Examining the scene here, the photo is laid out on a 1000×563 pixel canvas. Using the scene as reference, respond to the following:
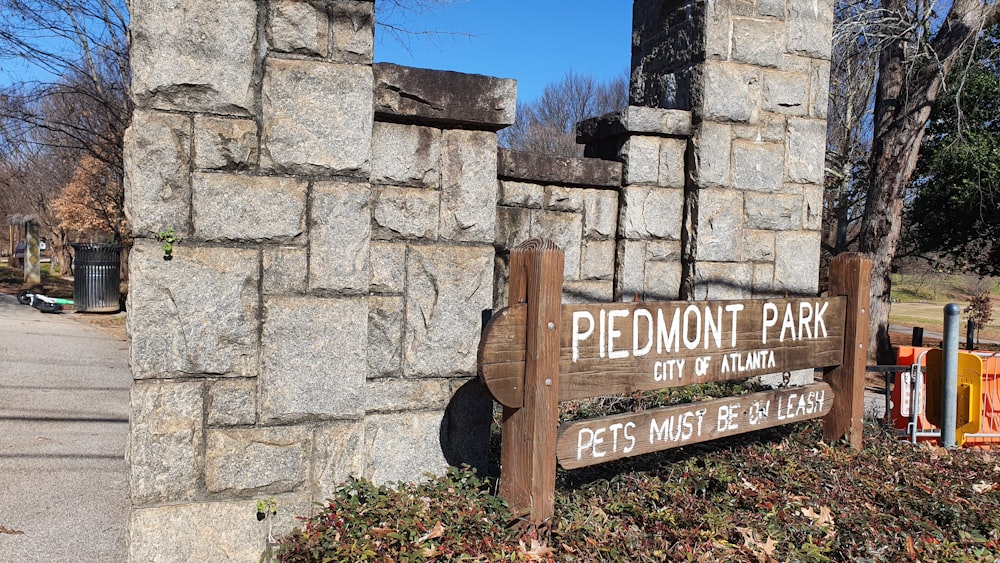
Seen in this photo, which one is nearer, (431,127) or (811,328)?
(431,127)

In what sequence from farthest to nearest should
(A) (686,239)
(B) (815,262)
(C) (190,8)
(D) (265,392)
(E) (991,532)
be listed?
(B) (815,262) → (A) (686,239) → (E) (991,532) → (D) (265,392) → (C) (190,8)

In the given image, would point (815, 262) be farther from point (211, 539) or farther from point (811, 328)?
point (211, 539)

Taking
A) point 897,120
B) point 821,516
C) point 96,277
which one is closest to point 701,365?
point 821,516

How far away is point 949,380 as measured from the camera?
602 centimetres

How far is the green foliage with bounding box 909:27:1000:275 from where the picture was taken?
13.0m

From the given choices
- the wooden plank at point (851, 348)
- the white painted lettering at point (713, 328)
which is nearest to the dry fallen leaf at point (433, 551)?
the white painted lettering at point (713, 328)

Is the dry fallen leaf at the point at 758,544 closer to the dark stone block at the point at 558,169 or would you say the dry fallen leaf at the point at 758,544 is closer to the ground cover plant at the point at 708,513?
the ground cover plant at the point at 708,513

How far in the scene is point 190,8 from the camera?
2.72m

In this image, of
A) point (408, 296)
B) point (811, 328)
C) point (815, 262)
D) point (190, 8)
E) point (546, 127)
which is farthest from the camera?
point (546, 127)

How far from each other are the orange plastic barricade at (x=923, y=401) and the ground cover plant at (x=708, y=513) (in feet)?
5.32

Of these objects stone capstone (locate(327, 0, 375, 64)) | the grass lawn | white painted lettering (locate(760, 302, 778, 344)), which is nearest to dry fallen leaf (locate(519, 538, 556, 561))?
white painted lettering (locate(760, 302, 778, 344))

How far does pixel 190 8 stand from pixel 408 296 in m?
1.39

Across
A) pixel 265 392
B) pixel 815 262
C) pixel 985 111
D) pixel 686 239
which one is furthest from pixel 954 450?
pixel 985 111

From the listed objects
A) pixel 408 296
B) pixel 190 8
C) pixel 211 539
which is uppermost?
pixel 190 8
